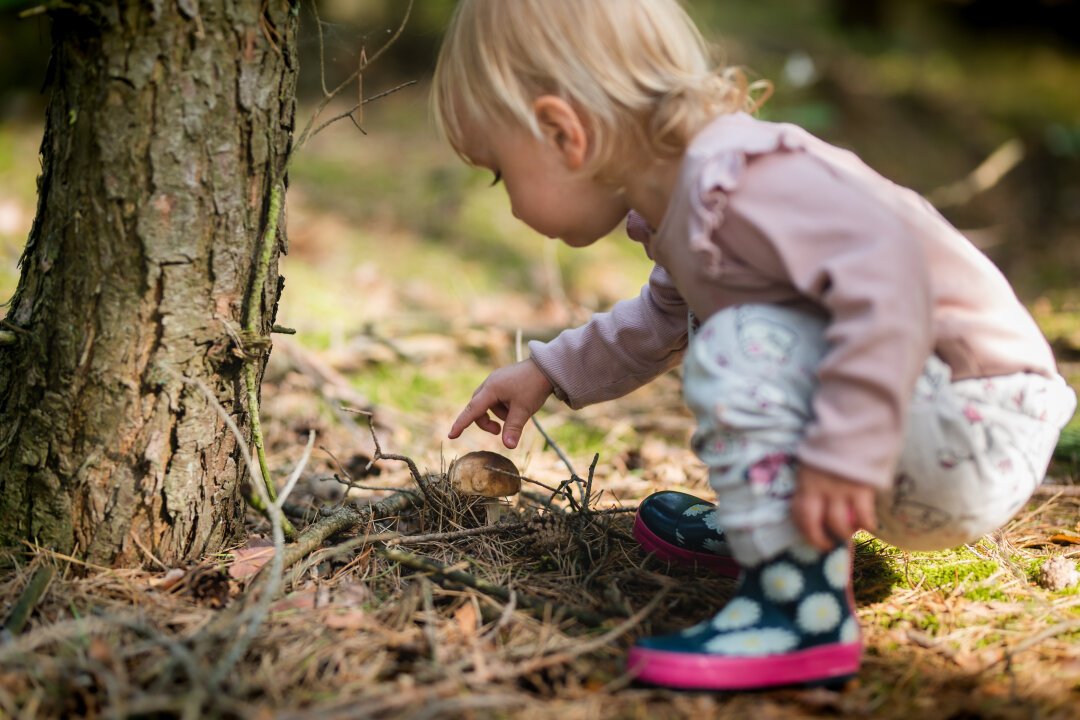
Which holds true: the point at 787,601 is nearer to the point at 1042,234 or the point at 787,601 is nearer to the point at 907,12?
the point at 1042,234

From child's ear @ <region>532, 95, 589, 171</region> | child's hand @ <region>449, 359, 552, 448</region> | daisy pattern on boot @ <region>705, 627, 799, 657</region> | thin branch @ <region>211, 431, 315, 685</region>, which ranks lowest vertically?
daisy pattern on boot @ <region>705, 627, 799, 657</region>

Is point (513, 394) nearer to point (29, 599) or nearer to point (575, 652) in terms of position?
point (575, 652)

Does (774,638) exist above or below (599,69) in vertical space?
below

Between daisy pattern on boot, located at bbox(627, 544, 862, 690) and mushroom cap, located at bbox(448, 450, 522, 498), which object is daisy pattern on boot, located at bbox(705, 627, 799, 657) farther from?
mushroom cap, located at bbox(448, 450, 522, 498)

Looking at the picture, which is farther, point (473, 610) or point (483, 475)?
point (483, 475)

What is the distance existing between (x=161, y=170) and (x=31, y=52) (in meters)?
6.34

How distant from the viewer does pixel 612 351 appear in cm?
201

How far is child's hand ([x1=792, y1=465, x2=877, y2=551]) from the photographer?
1278 mm

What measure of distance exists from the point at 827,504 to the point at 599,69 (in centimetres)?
90

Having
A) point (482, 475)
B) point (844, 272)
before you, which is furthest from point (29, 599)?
point (844, 272)

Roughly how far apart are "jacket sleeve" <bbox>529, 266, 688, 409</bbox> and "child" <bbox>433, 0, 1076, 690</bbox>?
0.93 feet

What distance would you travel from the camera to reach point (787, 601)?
1410 millimetres

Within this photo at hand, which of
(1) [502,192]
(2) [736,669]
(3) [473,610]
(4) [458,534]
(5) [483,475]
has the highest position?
(1) [502,192]

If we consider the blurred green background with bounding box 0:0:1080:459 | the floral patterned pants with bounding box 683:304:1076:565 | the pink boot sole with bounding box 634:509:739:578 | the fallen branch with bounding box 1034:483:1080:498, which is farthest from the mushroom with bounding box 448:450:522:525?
the fallen branch with bounding box 1034:483:1080:498
